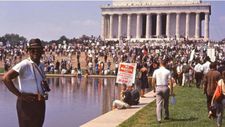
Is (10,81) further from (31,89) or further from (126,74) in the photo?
(126,74)

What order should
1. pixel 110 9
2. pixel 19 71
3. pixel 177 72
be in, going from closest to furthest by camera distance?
pixel 19 71
pixel 177 72
pixel 110 9

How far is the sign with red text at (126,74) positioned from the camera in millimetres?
21484

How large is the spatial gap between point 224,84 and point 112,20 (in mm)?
103279

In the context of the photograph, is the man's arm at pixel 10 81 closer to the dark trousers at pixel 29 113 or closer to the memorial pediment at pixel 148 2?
the dark trousers at pixel 29 113

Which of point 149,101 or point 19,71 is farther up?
point 19,71

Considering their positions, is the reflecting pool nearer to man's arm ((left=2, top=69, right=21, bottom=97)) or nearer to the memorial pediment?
man's arm ((left=2, top=69, right=21, bottom=97))

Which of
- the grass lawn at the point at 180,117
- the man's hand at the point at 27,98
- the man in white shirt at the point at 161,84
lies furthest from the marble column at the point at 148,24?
the man's hand at the point at 27,98

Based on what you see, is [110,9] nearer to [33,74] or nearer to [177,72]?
[177,72]

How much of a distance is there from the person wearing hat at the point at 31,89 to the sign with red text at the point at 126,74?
13.4 metres

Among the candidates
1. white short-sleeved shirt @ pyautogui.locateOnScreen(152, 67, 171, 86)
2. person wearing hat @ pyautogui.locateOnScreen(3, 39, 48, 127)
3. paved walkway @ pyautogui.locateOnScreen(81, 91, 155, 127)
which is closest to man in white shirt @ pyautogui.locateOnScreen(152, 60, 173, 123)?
white short-sleeved shirt @ pyautogui.locateOnScreen(152, 67, 171, 86)

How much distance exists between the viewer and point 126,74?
21.6m

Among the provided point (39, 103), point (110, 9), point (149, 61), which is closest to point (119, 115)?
point (39, 103)

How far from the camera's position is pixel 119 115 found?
17.9 m

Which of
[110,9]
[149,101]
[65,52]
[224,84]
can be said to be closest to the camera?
[224,84]
